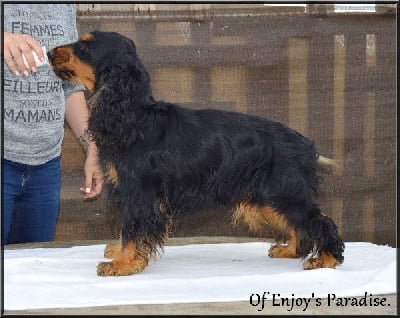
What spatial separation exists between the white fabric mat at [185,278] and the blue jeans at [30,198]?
28 cm

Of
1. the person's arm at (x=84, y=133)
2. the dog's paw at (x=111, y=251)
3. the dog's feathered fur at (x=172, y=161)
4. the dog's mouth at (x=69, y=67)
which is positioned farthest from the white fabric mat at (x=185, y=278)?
the dog's mouth at (x=69, y=67)

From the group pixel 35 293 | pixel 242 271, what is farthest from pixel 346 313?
pixel 35 293

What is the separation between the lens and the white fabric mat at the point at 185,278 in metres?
2.97

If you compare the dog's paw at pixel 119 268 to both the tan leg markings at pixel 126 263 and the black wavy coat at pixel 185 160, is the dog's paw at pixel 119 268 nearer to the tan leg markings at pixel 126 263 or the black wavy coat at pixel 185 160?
Result: the tan leg markings at pixel 126 263

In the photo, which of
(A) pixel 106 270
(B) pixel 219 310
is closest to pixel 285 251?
(A) pixel 106 270

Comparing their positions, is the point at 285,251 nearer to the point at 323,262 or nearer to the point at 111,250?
the point at 323,262

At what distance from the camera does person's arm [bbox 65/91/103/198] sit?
4.17 meters

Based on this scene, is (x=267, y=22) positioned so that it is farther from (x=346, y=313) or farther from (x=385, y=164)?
(x=346, y=313)

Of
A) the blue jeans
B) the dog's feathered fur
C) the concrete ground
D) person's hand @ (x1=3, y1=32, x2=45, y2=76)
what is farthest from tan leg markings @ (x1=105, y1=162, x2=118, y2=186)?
the concrete ground

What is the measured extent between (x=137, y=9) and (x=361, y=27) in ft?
5.59

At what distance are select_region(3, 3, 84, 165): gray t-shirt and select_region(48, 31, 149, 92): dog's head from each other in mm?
472

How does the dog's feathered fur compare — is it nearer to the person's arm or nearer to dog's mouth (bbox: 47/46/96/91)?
dog's mouth (bbox: 47/46/96/91)

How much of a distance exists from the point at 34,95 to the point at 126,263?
1.15 m

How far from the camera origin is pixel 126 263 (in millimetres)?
3490
